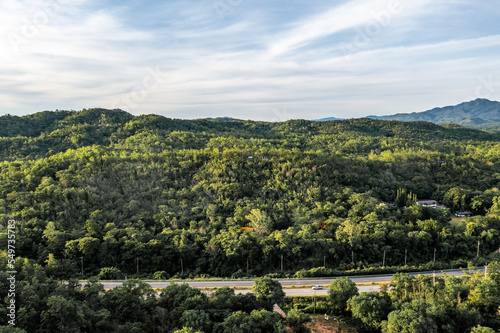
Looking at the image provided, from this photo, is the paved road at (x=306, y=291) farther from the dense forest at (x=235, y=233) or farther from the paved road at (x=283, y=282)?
the dense forest at (x=235, y=233)

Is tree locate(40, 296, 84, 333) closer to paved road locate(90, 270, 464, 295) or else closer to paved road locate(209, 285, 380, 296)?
paved road locate(90, 270, 464, 295)

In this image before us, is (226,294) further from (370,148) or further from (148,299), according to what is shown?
(370,148)

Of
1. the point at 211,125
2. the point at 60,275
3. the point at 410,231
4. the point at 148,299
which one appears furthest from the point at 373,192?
the point at 211,125

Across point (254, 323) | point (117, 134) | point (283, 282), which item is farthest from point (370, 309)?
point (117, 134)

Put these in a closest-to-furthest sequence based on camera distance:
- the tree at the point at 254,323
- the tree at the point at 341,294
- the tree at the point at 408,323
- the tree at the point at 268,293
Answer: the tree at the point at 254,323, the tree at the point at 408,323, the tree at the point at 268,293, the tree at the point at 341,294

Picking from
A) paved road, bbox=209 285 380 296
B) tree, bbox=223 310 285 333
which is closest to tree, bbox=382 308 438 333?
paved road, bbox=209 285 380 296

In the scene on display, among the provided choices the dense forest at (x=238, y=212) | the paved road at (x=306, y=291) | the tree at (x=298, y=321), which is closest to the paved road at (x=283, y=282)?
the paved road at (x=306, y=291)
